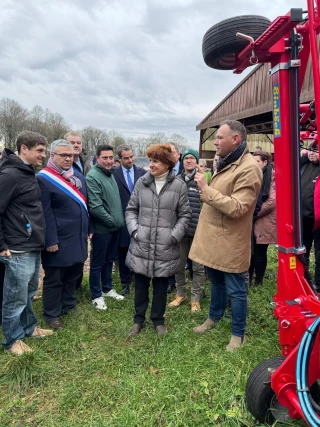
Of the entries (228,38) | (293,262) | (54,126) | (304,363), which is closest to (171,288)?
(293,262)

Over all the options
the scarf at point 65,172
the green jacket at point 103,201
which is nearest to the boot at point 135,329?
the green jacket at point 103,201

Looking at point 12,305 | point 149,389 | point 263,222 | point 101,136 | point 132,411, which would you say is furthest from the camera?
point 101,136

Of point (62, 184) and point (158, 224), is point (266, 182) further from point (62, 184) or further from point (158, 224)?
point (62, 184)

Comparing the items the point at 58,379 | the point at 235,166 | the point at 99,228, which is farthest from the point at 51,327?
the point at 235,166

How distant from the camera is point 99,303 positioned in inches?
173

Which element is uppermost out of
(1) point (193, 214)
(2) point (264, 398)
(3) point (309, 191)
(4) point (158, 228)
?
(3) point (309, 191)

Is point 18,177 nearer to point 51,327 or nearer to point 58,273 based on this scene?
point 58,273

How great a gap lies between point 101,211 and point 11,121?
44.9m

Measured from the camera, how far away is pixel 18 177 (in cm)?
307

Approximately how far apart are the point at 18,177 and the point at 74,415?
6.79 ft

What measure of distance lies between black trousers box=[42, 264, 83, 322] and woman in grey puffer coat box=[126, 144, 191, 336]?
907mm

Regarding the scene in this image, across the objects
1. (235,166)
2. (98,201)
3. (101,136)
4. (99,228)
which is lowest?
(99,228)

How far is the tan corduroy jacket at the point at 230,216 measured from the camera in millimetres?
2877

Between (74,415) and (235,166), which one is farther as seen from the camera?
(235,166)
